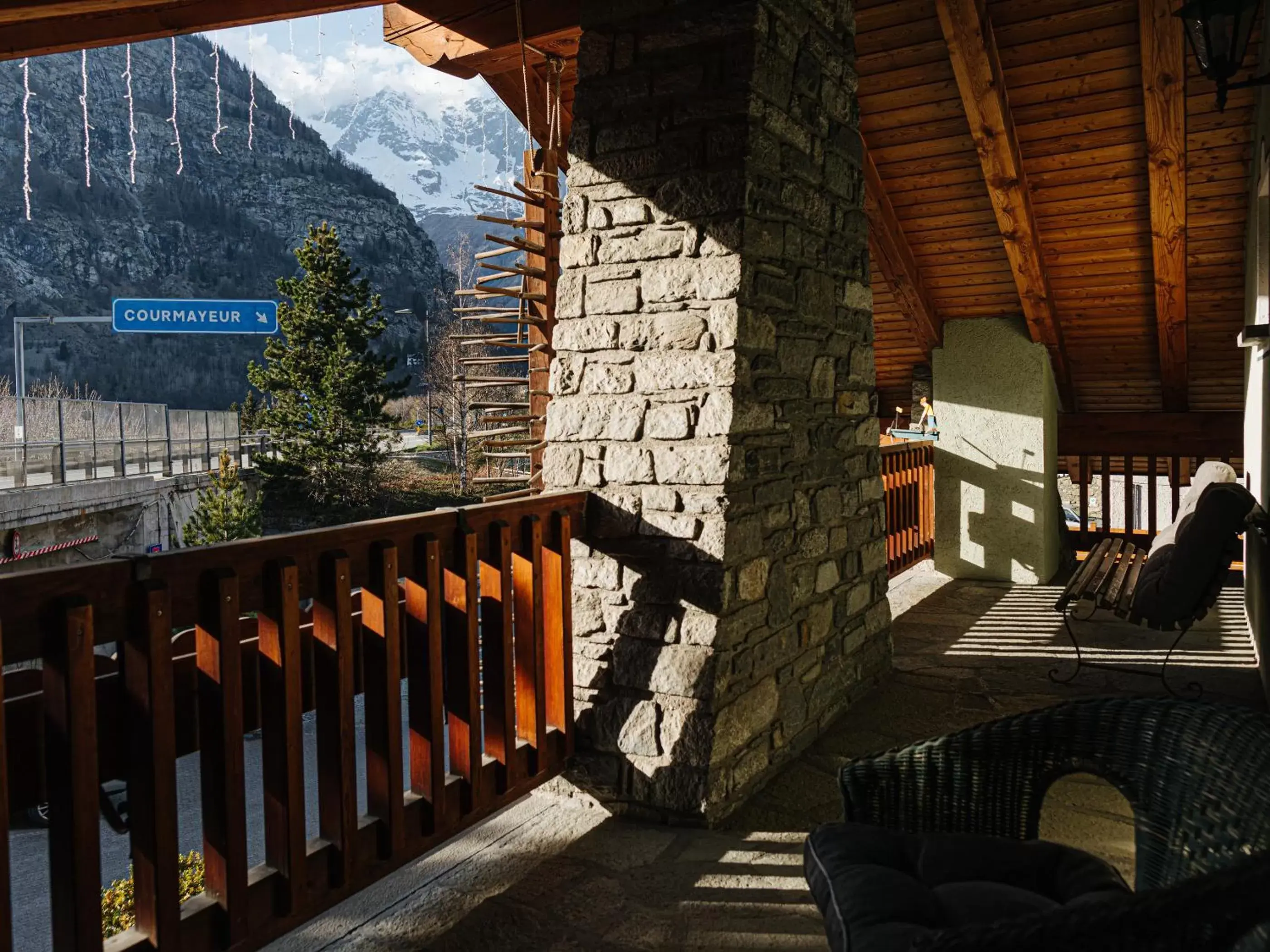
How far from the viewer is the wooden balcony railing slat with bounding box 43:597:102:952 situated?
1.50 m

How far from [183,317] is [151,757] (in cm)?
979

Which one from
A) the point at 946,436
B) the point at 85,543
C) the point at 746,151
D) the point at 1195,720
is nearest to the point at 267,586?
the point at 1195,720

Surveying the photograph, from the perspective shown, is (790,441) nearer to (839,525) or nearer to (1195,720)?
→ (839,525)

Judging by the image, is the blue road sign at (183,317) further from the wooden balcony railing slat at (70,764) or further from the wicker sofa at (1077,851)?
the wicker sofa at (1077,851)

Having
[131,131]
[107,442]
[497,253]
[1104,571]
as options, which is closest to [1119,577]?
[1104,571]

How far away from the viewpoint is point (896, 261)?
607cm

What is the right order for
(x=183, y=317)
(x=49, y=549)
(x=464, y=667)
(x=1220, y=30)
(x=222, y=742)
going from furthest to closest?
1. (x=49, y=549)
2. (x=183, y=317)
3. (x=1220, y=30)
4. (x=464, y=667)
5. (x=222, y=742)

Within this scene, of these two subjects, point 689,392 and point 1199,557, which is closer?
point 689,392

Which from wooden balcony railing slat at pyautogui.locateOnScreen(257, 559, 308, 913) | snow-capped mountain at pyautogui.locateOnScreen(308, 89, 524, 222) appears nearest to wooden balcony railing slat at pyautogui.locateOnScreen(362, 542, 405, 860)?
wooden balcony railing slat at pyautogui.locateOnScreen(257, 559, 308, 913)

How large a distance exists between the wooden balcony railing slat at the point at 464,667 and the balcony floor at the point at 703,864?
0.82ft

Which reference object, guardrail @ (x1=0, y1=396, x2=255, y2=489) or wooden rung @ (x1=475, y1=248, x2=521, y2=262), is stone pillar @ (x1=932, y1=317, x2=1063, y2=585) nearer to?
wooden rung @ (x1=475, y1=248, x2=521, y2=262)

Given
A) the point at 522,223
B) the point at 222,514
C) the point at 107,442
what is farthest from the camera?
the point at 107,442

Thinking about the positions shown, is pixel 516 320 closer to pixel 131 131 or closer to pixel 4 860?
pixel 131 131

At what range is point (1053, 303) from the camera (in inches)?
253
